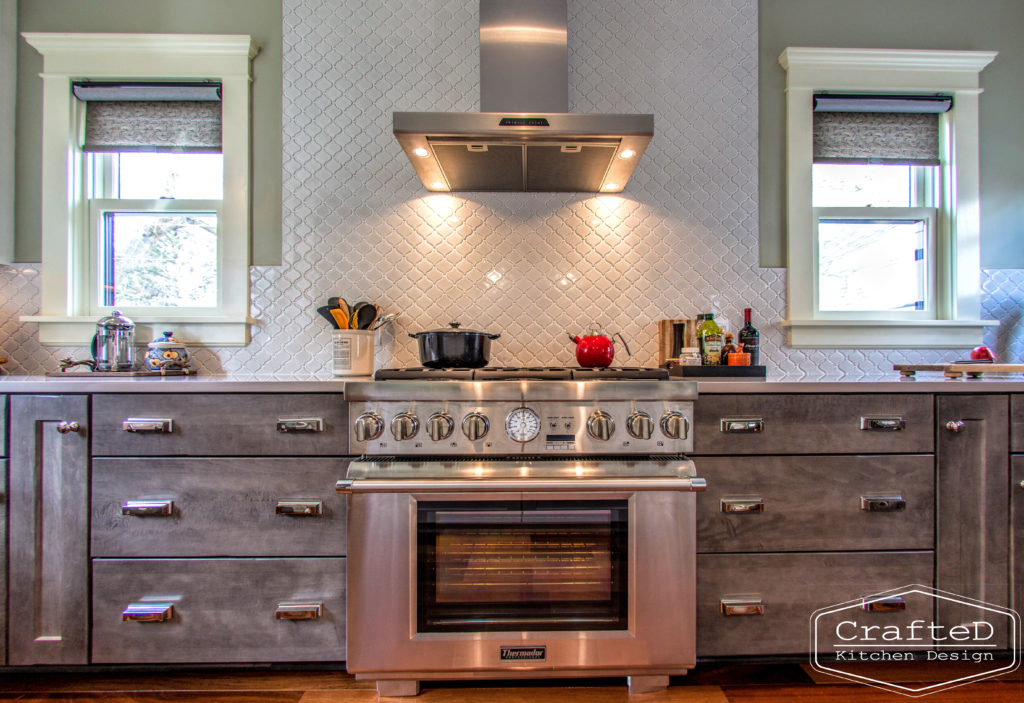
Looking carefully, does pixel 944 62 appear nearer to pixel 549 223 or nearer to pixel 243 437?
pixel 549 223

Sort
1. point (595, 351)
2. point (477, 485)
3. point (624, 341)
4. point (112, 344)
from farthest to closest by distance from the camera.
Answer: point (624, 341) < point (112, 344) < point (595, 351) < point (477, 485)

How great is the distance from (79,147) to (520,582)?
2.57m

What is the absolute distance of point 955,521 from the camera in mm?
1541

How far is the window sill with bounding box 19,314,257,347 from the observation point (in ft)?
6.90

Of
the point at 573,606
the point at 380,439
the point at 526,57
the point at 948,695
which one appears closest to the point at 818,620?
the point at 948,695

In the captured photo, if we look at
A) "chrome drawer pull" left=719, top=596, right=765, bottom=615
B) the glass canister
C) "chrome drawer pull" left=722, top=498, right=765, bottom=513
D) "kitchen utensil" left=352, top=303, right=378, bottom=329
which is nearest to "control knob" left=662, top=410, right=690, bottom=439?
"chrome drawer pull" left=722, top=498, right=765, bottom=513

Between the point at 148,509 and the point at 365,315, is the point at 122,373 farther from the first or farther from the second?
the point at 365,315

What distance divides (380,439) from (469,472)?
0.29 m

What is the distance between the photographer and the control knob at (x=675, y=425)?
1.48 meters

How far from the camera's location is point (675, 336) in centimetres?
210

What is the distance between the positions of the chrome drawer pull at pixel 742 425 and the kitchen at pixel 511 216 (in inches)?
26.1

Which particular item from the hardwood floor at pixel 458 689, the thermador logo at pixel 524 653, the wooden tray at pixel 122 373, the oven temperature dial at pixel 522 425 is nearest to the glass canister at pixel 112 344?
the wooden tray at pixel 122 373

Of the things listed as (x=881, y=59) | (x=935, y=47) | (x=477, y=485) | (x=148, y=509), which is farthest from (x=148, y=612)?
(x=935, y=47)

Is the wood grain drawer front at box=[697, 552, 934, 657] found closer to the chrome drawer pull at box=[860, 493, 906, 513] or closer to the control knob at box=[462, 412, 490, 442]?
the chrome drawer pull at box=[860, 493, 906, 513]
